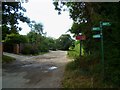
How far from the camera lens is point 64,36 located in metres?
99.1

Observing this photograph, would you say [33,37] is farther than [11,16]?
Yes

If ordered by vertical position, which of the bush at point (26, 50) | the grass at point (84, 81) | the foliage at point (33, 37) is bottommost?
the grass at point (84, 81)

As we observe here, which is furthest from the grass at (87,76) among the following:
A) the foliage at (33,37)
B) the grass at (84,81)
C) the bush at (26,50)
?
the foliage at (33,37)

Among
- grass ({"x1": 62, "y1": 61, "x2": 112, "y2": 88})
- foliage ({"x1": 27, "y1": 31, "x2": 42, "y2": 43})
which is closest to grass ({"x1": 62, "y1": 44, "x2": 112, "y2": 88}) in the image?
grass ({"x1": 62, "y1": 61, "x2": 112, "y2": 88})

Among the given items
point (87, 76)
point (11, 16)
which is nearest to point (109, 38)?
point (87, 76)

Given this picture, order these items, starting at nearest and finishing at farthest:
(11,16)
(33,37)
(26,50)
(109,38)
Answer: (109,38), (11,16), (26,50), (33,37)

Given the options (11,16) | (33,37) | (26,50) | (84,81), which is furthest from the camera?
(33,37)

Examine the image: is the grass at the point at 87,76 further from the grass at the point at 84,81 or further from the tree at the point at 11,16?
the tree at the point at 11,16

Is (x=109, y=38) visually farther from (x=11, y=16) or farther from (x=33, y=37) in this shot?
(x=33, y=37)

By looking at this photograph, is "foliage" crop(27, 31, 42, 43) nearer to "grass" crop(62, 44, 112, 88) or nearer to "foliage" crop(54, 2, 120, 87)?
"foliage" crop(54, 2, 120, 87)

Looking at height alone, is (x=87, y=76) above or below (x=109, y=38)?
below

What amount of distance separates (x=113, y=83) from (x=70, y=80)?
8.20ft

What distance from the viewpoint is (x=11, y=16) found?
2566cm

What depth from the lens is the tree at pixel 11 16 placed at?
82.5 ft
